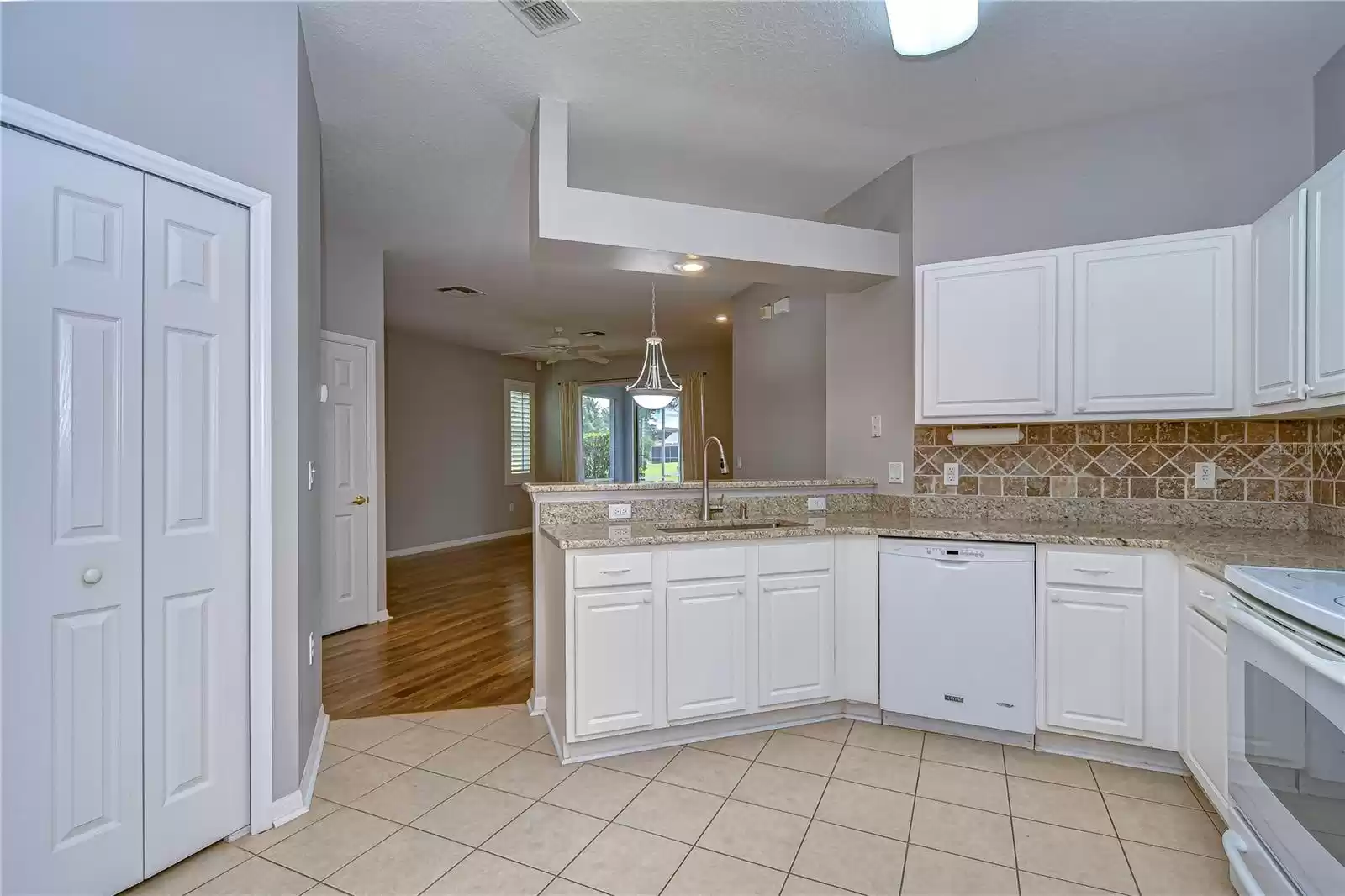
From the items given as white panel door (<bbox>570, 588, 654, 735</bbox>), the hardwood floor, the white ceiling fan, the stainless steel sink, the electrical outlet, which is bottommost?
the hardwood floor

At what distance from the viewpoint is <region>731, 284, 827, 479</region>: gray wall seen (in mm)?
4902

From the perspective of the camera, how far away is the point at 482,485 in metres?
8.97

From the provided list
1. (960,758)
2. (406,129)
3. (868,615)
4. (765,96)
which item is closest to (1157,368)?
(868,615)

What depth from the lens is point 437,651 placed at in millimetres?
4102

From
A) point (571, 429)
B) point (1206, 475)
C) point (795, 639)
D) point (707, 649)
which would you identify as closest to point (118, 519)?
point (707, 649)

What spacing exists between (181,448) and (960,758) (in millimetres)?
2974

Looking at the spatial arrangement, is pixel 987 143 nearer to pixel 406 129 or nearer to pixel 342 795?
pixel 406 129

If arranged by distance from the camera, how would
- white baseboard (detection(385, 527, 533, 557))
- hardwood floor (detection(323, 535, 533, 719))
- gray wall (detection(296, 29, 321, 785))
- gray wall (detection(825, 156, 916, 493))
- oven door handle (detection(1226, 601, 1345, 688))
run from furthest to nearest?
white baseboard (detection(385, 527, 533, 557)) < gray wall (detection(825, 156, 916, 493)) < hardwood floor (detection(323, 535, 533, 719)) < gray wall (detection(296, 29, 321, 785)) < oven door handle (detection(1226, 601, 1345, 688))

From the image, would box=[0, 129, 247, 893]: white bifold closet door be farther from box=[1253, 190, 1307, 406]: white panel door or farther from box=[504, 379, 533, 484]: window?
box=[504, 379, 533, 484]: window

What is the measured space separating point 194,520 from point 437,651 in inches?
93.6

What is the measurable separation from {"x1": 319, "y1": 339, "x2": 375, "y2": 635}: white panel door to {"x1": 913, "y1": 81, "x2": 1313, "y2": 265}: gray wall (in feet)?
12.2

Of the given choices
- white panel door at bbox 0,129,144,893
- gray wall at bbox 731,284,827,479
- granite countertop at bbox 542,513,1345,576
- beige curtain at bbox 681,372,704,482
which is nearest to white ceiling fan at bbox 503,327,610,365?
beige curtain at bbox 681,372,704,482

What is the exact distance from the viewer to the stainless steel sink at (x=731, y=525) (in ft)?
9.87

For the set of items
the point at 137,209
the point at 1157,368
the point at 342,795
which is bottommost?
the point at 342,795
